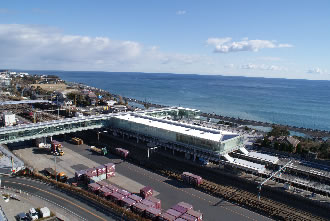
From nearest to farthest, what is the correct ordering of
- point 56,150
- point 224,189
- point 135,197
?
point 135,197
point 224,189
point 56,150

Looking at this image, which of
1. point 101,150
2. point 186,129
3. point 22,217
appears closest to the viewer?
point 22,217

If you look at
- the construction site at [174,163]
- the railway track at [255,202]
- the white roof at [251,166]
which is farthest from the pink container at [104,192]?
the white roof at [251,166]

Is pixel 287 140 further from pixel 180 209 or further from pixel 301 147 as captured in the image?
pixel 180 209

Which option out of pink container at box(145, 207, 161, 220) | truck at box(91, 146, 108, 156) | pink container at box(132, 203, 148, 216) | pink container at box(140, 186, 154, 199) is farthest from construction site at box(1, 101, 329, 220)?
pink container at box(140, 186, 154, 199)

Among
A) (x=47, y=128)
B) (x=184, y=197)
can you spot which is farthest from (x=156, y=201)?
(x=47, y=128)

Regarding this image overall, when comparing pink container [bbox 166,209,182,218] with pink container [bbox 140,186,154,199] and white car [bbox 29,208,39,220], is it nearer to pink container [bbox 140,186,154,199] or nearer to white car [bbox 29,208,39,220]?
pink container [bbox 140,186,154,199]

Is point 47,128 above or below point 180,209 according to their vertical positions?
above

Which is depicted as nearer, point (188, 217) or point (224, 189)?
point (188, 217)

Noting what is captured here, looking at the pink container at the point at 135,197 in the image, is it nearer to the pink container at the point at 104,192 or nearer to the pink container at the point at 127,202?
the pink container at the point at 127,202
